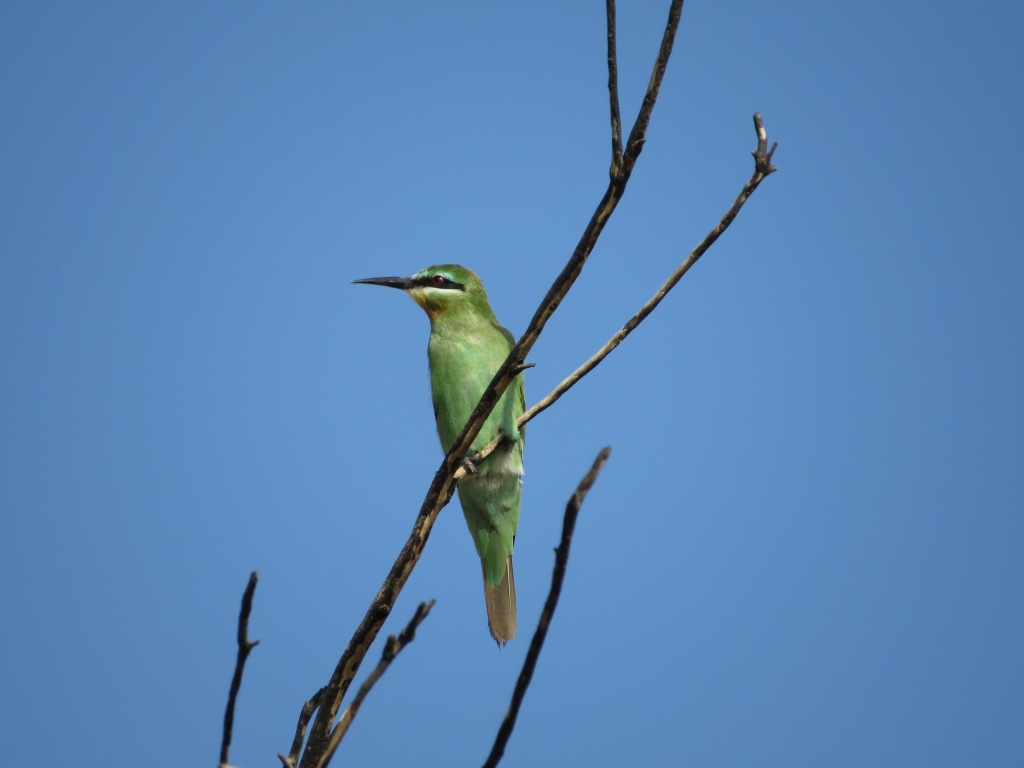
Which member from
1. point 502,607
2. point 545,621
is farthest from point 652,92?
point 502,607

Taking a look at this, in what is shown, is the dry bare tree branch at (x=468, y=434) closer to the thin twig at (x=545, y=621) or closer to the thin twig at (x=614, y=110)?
the thin twig at (x=614, y=110)

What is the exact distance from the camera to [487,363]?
468cm

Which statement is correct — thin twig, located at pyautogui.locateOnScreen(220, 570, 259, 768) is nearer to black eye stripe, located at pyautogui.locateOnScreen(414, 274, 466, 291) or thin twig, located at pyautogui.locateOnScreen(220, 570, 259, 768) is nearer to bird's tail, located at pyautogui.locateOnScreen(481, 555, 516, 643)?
bird's tail, located at pyautogui.locateOnScreen(481, 555, 516, 643)

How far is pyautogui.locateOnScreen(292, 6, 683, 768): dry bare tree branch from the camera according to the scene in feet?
5.25

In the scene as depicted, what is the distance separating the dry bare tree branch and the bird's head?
294 cm

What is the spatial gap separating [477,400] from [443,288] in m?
0.67

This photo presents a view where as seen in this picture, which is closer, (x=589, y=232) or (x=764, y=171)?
(x=589, y=232)

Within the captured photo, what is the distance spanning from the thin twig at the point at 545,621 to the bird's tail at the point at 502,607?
Result: 316 centimetres

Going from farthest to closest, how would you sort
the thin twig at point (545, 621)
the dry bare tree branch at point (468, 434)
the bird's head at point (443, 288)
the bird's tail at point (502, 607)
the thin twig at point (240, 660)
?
the bird's head at point (443, 288) < the bird's tail at point (502, 607) < the dry bare tree branch at point (468, 434) < the thin twig at point (240, 660) < the thin twig at point (545, 621)

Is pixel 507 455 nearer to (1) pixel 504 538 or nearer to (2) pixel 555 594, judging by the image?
(1) pixel 504 538

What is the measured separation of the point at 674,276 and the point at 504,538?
2.66 metres

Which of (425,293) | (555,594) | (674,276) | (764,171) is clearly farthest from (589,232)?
(425,293)

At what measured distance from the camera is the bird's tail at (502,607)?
4137mm

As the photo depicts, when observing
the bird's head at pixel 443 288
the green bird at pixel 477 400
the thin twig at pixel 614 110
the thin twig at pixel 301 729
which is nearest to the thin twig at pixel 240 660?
the thin twig at pixel 301 729
